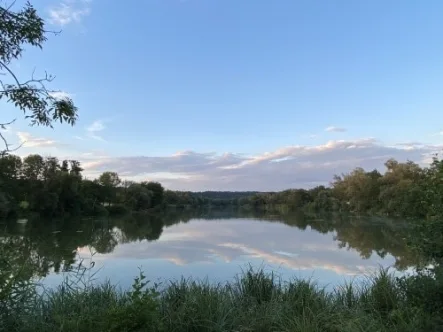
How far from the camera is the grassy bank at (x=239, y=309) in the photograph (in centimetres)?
409

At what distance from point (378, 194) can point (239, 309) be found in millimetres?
68142

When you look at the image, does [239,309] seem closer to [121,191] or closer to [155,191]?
[121,191]

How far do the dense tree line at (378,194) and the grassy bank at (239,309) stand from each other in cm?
118

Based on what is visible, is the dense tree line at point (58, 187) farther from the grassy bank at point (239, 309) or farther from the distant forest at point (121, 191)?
the grassy bank at point (239, 309)

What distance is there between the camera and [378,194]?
6812 centimetres

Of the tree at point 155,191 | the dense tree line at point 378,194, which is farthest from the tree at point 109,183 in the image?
the dense tree line at point 378,194

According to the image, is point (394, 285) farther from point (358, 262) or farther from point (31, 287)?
point (358, 262)

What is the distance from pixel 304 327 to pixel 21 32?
4.89m

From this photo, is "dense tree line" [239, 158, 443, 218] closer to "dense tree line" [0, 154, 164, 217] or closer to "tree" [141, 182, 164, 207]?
"tree" [141, 182, 164, 207]

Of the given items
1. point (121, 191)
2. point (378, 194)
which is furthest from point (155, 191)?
point (378, 194)

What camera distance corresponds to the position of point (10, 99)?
3682 millimetres

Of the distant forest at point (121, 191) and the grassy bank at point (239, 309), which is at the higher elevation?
the distant forest at point (121, 191)

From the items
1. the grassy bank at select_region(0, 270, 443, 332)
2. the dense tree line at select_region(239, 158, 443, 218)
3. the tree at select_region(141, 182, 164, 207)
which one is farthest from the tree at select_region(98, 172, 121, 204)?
the grassy bank at select_region(0, 270, 443, 332)

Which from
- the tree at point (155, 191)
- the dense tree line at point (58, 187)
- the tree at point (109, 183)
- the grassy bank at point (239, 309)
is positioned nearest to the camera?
the grassy bank at point (239, 309)
